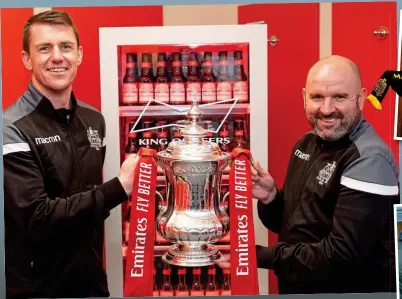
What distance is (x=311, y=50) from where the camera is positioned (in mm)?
2955

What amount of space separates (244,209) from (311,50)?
2.32 ft

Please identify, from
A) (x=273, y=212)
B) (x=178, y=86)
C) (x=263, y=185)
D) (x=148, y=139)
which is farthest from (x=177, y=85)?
(x=273, y=212)

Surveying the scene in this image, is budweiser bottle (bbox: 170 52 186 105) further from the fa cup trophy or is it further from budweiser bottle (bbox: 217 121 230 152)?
budweiser bottle (bbox: 217 121 230 152)

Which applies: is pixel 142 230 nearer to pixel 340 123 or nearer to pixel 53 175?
pixel 53 175

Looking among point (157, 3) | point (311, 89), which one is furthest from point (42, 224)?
point (311, 89)

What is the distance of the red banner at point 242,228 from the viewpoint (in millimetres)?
2938

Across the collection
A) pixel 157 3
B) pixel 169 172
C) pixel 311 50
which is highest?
pixel 157 3

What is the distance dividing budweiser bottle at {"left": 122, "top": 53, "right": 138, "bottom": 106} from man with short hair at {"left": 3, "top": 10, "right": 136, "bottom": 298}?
0.16 meters

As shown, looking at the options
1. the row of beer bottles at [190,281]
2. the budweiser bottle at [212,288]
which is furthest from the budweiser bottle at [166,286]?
the budweiser bottle at [212,288]

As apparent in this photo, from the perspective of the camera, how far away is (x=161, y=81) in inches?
116

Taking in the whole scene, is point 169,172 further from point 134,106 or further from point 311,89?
point 311,89

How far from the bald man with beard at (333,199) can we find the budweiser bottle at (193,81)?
1.28ft

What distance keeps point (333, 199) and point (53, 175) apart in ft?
3.69

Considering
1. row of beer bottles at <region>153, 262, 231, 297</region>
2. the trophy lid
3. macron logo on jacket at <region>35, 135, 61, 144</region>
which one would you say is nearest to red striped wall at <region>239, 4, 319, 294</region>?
the trophy lid
